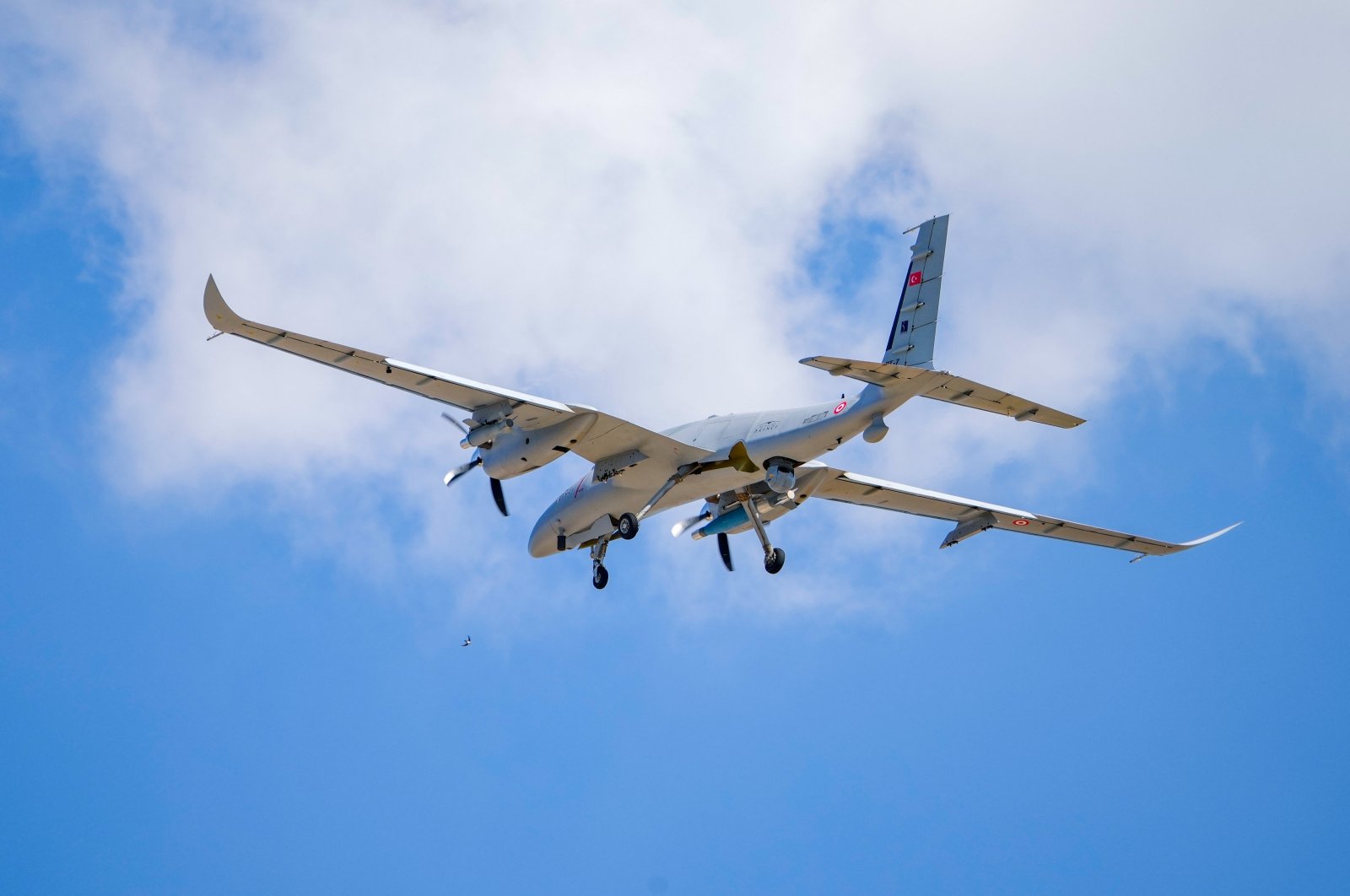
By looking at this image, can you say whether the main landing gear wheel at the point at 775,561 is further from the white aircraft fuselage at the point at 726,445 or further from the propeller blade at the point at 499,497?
the propeller blade at the point at 499,497

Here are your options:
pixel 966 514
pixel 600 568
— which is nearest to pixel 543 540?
pixel 600 568

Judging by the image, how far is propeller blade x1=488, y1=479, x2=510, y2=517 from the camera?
3500 centimetres

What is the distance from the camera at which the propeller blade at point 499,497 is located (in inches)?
1378

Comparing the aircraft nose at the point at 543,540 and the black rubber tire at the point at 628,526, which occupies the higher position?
the aircraft nose at the point at 543,540

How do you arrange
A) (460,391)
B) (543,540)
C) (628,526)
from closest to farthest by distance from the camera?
(460,391)
(628,526)
(543,540)

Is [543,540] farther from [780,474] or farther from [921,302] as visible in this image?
[921,302]

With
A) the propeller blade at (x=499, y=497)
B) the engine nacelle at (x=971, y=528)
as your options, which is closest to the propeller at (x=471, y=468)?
the propeller blade at (x=499, y=497)

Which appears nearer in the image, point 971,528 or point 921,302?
point 921,302

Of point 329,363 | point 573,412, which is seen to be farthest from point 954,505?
point 329,363

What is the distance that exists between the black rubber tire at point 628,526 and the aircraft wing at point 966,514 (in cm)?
463

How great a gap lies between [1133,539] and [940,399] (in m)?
11.8

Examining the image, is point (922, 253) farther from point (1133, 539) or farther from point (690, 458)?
point (1133, 539)

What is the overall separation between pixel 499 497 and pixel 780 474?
22.5 feet

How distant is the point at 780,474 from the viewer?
33125 mm
